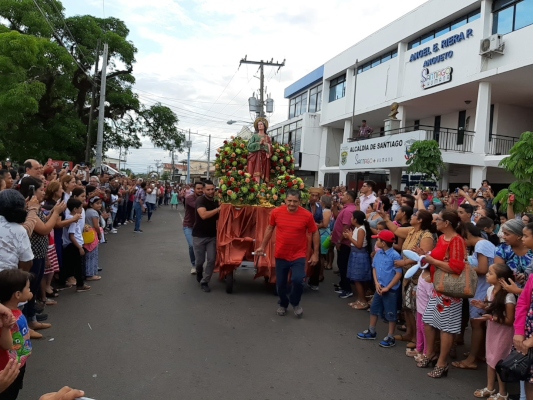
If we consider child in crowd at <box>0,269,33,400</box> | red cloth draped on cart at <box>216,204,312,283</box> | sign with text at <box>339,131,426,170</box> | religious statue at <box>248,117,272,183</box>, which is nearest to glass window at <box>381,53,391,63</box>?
sign with text at <box>339,131,426,170</box>

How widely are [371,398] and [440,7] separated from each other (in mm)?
19347

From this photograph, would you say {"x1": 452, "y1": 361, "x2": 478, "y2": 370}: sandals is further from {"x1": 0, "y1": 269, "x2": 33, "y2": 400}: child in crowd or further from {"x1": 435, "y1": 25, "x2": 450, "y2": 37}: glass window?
{"x1": 435, "y1": 25, "x2": 450, "y2": 37}: glass window

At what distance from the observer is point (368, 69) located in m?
25.3

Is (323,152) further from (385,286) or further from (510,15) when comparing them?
(385,286)

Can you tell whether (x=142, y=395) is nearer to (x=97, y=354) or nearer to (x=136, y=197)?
(x=97, y=354)

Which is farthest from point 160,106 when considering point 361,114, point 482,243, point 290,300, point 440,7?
point 482,243

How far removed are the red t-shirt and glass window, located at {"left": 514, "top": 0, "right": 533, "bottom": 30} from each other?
44.0 feet

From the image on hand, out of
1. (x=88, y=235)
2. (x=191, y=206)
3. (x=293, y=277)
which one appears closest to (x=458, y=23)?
(x=191, y=206)

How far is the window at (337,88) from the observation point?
2872cm

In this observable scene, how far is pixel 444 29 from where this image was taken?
766 inches

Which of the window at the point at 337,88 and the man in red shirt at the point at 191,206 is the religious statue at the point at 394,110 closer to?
the window at the point at 337,88

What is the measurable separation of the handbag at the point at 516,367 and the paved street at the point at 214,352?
2.38ft

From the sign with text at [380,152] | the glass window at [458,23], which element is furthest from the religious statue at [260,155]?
the glass window at [458,23]

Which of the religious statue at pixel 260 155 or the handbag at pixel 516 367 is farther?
the religious statue at pixel 260 155
